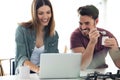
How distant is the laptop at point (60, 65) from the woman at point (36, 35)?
0.29 m

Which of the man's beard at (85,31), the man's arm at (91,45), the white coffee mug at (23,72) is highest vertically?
the man's beard at (85,31)

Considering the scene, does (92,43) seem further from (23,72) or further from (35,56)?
(23,72)

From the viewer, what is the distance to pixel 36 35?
6.70ft

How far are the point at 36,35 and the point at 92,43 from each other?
506 mm

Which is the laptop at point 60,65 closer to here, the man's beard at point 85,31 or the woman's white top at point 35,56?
the woman's white top at point 35,56

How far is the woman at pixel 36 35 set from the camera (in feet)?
6.36

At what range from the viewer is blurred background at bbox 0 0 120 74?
3637 mm

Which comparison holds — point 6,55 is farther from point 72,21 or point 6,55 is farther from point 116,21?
point 116,21

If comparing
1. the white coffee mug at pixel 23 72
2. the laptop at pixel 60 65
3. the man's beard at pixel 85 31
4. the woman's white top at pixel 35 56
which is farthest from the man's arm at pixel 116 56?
the white coffee mug at pixel 23 72

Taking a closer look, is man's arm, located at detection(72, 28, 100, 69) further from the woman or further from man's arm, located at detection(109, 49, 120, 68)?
the woman

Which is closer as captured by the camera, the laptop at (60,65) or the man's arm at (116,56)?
the laptop at (60,65)

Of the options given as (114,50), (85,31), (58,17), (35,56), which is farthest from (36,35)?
(58,17)

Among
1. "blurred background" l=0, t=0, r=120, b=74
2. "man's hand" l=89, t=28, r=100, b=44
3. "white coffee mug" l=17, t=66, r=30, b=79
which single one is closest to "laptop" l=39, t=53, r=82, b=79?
"white coffee mug" l=17, t=66, r=30, b=79

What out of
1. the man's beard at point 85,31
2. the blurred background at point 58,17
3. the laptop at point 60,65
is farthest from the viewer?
the blurred background at point 58,17
